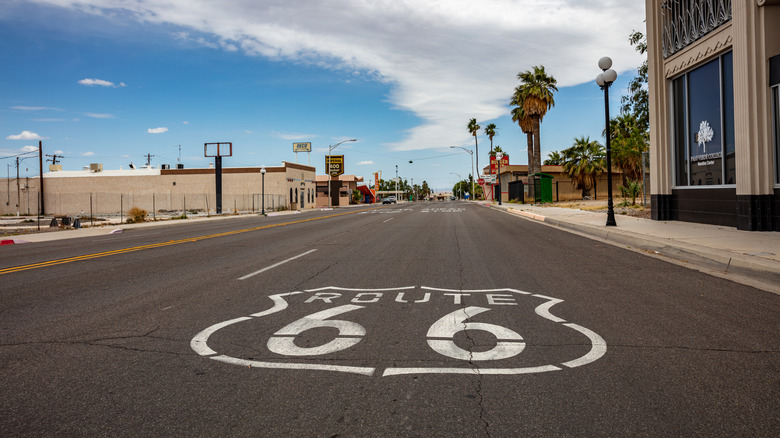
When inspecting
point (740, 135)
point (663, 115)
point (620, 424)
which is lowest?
point (620, 424)

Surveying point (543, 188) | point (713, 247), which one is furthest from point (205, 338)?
point (543, 188)

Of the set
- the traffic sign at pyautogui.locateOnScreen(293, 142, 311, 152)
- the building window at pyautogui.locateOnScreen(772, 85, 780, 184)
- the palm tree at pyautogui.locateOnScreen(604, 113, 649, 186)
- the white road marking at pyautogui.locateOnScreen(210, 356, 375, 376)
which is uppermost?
the traffic sign at pyautogui.locateOnScreen(293, 142, 311, 152)

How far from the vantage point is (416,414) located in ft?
10.3

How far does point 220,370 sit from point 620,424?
290 cm

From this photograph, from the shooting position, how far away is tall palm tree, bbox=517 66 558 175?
157ft

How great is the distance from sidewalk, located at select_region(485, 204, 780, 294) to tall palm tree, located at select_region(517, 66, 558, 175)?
33567 mm

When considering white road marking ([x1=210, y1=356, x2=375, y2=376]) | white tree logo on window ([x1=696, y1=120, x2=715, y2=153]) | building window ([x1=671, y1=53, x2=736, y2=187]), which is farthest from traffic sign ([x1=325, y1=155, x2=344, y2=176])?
white road marking ([x1=210, y1=356, x2=375, y2=376])

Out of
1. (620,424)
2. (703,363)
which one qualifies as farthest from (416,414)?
(703,363)

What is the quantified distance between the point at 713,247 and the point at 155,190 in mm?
63910

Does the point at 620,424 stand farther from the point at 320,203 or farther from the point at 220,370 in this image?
the point at 320,203

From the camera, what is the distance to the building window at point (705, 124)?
14.4 m

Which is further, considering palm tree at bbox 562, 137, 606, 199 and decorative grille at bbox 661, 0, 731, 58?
palm tree at bbox 562, 137, 606, 199

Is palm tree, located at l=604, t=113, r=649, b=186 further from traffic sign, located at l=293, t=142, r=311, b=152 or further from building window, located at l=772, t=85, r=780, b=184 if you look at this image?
traffic sign, located at l=293, t=142, r=311, b=152

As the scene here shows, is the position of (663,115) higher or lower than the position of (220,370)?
higher
